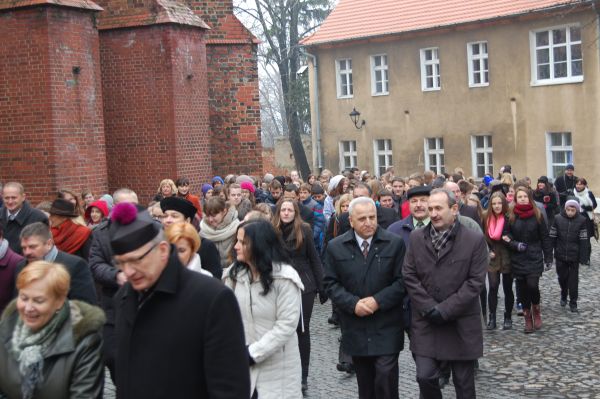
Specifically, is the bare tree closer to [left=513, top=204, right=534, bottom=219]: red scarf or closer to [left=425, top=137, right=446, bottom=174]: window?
[left=425, top=137, right=446, bottom=174]: window

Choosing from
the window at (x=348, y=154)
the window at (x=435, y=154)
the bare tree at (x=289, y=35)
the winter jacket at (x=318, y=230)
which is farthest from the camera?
the bare tree at (x=289, y=35)

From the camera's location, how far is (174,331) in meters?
4.02

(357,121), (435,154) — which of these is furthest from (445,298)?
(357,121)

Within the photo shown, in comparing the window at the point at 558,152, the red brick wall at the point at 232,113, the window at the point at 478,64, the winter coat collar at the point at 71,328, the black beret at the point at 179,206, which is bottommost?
the winter coat collar at the point at 71,328

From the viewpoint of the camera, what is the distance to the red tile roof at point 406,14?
105 ft

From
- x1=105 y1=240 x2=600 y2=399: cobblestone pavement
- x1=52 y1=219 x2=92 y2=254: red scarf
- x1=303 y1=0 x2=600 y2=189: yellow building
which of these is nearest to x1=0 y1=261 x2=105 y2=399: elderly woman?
x1=52 y1=219 x2=92 y2=254: red scarf

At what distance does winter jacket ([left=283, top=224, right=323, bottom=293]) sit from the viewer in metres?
9.06

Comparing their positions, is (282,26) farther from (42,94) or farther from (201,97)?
(42,94)

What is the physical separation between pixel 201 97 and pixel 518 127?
15.8m

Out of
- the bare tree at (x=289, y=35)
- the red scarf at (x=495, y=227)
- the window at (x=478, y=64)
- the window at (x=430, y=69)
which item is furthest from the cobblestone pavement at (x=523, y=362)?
the bare tree at (x=289, y=35)

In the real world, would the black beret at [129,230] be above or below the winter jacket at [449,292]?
above

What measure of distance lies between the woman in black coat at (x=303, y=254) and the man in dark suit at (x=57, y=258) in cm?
266

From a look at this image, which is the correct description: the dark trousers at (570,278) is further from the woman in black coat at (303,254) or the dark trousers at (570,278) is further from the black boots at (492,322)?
the woman in black coat at (303,254)

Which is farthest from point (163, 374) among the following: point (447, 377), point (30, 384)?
point (447, 377)
